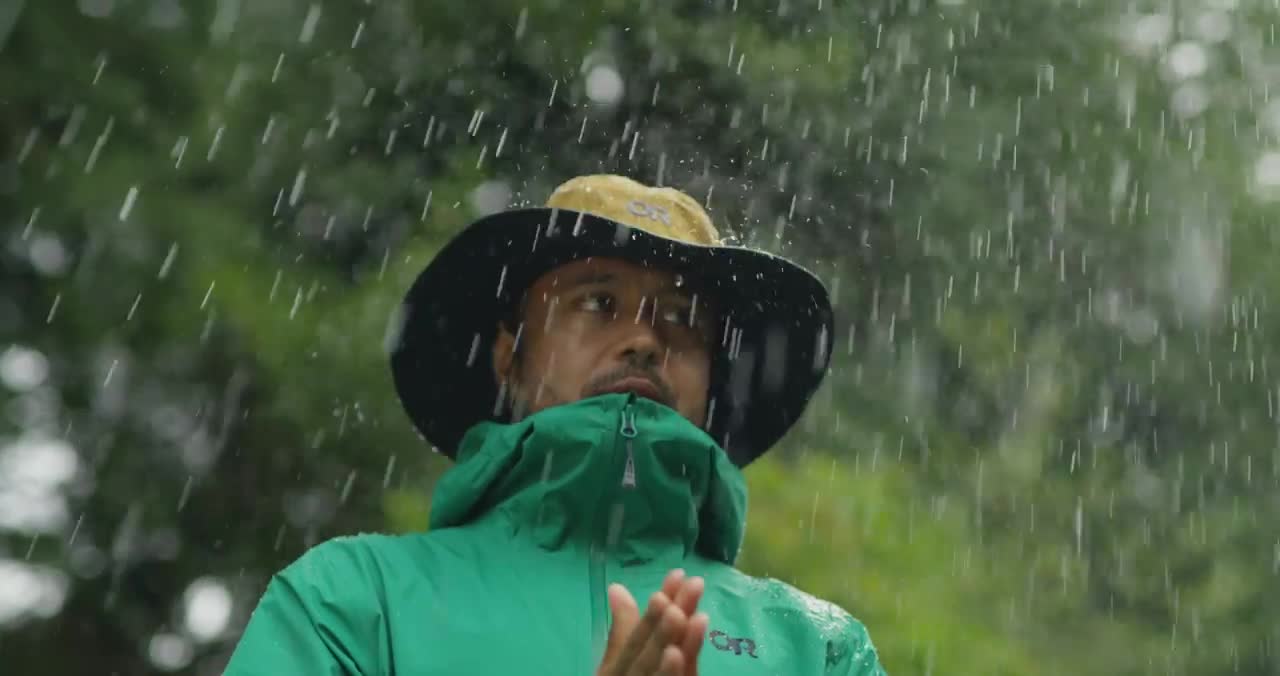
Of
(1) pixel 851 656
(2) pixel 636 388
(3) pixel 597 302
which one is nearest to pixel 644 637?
(1) pixel 851 656

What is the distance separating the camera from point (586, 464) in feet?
7.19

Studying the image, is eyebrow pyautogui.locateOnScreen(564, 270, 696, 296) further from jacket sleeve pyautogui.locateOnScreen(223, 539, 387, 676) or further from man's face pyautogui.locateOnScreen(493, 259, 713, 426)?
jacket sleeve pyautogui.locateOnScreen(223, 539, 387, 676)

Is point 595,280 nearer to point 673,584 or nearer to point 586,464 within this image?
point 586,464

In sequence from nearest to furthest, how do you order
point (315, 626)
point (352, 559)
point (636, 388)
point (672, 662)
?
point (672, 662), point (315, 626), point (352, 559), point (636, 388)

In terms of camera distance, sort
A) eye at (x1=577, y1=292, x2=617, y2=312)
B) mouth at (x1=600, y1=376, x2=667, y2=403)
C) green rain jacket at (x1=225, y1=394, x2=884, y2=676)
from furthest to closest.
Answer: eye at (x1=577, y1=292, x2=617, y2=312) < mouth at (x1=600, y1=376, x2=667, y2=403) < green rain jacket at (x1=225, y1=394, x2=884, y2=676)

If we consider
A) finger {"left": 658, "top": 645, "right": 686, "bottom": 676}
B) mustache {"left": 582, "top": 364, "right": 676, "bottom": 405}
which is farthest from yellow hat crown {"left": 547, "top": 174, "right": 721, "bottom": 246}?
finger {"left": 658, "top": 645, "right": 686, "bottom": 676}

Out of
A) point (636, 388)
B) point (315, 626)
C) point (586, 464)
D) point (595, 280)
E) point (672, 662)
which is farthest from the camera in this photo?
point (595, 280)

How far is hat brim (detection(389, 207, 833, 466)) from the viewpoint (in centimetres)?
283

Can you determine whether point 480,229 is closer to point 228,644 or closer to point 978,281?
Result: point 228,644

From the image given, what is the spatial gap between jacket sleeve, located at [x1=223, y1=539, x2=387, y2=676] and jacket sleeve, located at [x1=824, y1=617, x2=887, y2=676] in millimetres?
752

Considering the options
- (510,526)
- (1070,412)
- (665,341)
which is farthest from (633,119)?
(510,526)

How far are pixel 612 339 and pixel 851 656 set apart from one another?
0.73 meters

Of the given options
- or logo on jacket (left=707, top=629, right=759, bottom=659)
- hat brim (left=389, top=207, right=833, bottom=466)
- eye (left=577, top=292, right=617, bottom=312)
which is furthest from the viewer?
hat brim (left=389, top=207, right=833, bottom=466)

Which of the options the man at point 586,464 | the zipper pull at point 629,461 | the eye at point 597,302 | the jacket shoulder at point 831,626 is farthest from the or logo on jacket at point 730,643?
the eye at point 597,302
